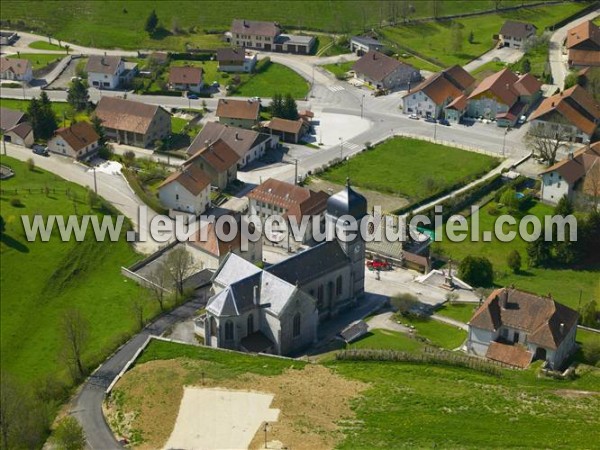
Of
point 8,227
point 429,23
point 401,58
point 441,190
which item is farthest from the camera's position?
point 429,23

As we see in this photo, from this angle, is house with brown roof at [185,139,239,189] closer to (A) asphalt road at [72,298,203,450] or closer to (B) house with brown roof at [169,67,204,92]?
(A) asphalt road at [72,298,203,450]

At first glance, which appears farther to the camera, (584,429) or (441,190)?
(441,190)

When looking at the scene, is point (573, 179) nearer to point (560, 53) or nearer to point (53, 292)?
point (560, 53)

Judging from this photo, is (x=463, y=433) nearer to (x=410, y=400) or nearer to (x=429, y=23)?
(x=410, y=400)

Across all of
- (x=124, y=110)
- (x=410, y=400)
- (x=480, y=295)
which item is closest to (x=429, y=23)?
(x=124, y=110)

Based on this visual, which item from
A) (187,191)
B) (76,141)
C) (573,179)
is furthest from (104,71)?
(573,179)

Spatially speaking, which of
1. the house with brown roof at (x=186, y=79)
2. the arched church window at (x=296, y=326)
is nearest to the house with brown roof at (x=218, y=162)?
the house with brown roof at (x=186, y=79)
